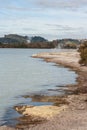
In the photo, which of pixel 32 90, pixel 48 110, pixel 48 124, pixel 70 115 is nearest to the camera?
pixel 48 124

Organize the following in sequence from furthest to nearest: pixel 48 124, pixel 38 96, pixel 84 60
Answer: pixel 84 60, pixel 38 96, pixel 48 124

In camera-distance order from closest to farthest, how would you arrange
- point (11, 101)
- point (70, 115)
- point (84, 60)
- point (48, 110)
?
point (70, 115)
point (48, 110)
point (11, 101)
point (84, 60)

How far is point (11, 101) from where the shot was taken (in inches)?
1203

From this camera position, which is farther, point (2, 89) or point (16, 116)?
point (2, 89)

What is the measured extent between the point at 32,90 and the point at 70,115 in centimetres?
1469

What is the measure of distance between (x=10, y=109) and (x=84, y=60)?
4224 centimetres

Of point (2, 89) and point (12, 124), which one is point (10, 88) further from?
point (12, 124)

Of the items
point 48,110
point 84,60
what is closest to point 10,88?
point 48,110

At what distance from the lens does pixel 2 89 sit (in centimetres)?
3853

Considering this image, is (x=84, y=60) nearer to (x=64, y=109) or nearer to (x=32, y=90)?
(x=32, y=90)

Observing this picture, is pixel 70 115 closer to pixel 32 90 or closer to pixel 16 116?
pixel 16 116

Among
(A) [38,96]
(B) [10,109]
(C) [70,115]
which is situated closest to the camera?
(C) [70,115]

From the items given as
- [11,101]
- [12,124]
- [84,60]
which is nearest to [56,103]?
[11,101]

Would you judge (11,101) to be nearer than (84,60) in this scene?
Yes
